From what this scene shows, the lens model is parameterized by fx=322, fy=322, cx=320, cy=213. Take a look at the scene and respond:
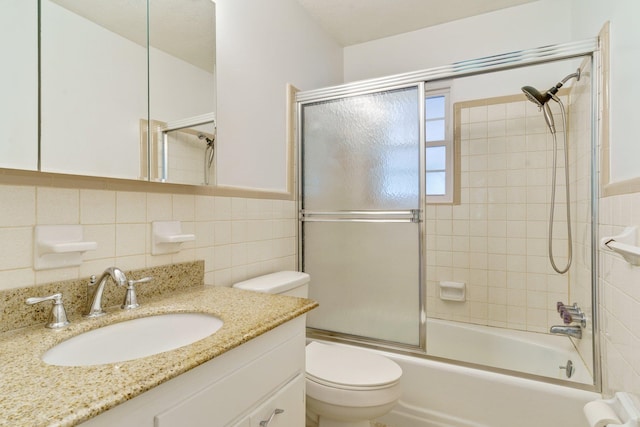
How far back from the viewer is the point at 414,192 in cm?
182

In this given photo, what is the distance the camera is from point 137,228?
1.19 meters

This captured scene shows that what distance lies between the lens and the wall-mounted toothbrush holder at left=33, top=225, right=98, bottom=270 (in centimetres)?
92

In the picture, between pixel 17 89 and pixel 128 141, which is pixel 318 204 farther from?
pixel 17 89

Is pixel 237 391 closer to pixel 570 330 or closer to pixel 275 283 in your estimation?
pixel 275 283

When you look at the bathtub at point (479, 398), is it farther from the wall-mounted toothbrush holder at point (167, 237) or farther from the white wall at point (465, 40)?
the white wall at point (465, 40)

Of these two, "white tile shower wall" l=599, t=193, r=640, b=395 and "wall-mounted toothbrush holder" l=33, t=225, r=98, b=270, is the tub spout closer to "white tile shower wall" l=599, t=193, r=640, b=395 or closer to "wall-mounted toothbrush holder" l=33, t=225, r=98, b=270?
"white tile shower wall" l=599, t=193, r=640, b=395

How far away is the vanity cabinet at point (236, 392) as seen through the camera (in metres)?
0.64

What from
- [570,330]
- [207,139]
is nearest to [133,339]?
[207,139]

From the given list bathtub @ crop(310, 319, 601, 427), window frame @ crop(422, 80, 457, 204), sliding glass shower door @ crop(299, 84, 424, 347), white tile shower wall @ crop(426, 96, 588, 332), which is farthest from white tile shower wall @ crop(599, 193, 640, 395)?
window frame @ crop(422, 80, 457, 204)

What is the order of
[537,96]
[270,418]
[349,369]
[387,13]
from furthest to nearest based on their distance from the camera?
1. [387,13]
2. [537,96]
3. [349,369]
4. [270,418]

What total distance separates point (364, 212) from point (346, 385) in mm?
976

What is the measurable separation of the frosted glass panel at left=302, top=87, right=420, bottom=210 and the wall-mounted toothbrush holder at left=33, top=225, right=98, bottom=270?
1365 mm

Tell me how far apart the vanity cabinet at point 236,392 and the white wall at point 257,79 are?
2.87ft

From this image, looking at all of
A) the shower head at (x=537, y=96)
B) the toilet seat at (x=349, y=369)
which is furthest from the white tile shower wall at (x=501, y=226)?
the toilet seat at (x=349, y=369)
